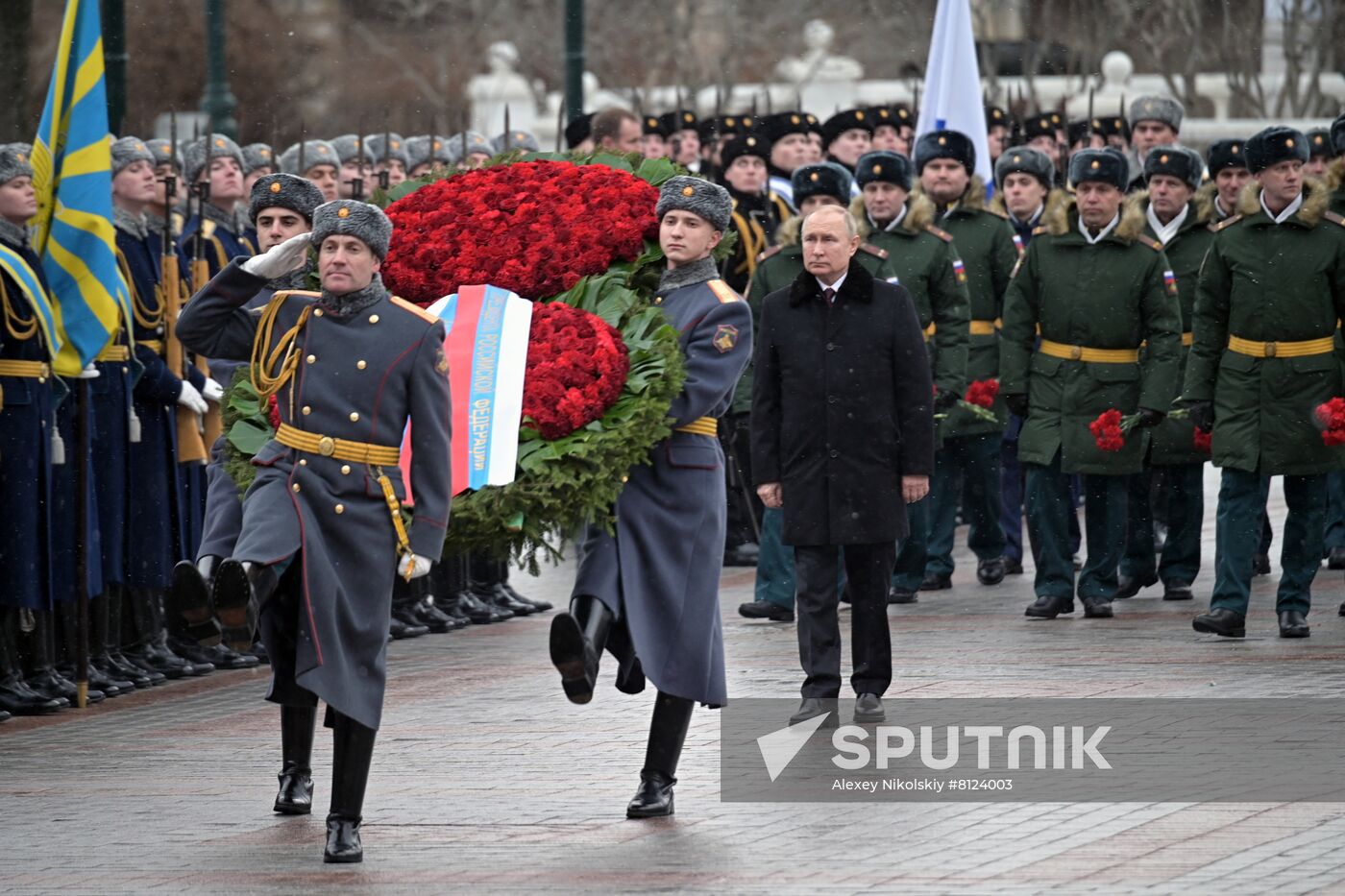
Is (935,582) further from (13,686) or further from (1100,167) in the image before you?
(13,686)

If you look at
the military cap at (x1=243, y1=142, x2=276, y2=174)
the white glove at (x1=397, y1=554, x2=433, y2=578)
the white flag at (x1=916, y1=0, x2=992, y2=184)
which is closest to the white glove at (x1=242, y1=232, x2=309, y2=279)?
the white glove at (x1=397, y1=554, x2=433, y2=578)

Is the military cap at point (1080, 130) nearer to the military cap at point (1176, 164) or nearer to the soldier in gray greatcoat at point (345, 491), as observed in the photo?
the military cap at point (1176, 164)

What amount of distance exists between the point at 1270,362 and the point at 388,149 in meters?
6.74

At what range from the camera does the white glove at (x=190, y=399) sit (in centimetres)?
1268

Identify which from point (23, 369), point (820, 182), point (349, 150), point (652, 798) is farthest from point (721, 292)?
point (349, 150)

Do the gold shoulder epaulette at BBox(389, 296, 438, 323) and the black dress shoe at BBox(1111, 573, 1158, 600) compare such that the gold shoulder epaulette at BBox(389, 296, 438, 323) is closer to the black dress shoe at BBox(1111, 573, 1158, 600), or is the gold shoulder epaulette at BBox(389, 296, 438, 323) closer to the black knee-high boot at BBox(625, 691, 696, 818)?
the black knee-high boot at BBox(625, 691, 696, 818)

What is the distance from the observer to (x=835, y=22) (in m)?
51.0

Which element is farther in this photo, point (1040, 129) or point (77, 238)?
point (1040, 129)

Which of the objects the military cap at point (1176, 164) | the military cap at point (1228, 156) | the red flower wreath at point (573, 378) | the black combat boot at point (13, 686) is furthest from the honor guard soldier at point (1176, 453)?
the red flower wreath at point (573, 378)

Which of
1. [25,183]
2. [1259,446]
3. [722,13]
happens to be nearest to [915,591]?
[1259,446]

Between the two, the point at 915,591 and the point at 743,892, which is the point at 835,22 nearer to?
the point at 915,591

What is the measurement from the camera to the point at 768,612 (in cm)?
1388

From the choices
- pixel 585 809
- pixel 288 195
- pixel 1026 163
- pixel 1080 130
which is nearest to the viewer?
pixel 585 809

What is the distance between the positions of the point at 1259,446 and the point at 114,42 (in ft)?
28.9
